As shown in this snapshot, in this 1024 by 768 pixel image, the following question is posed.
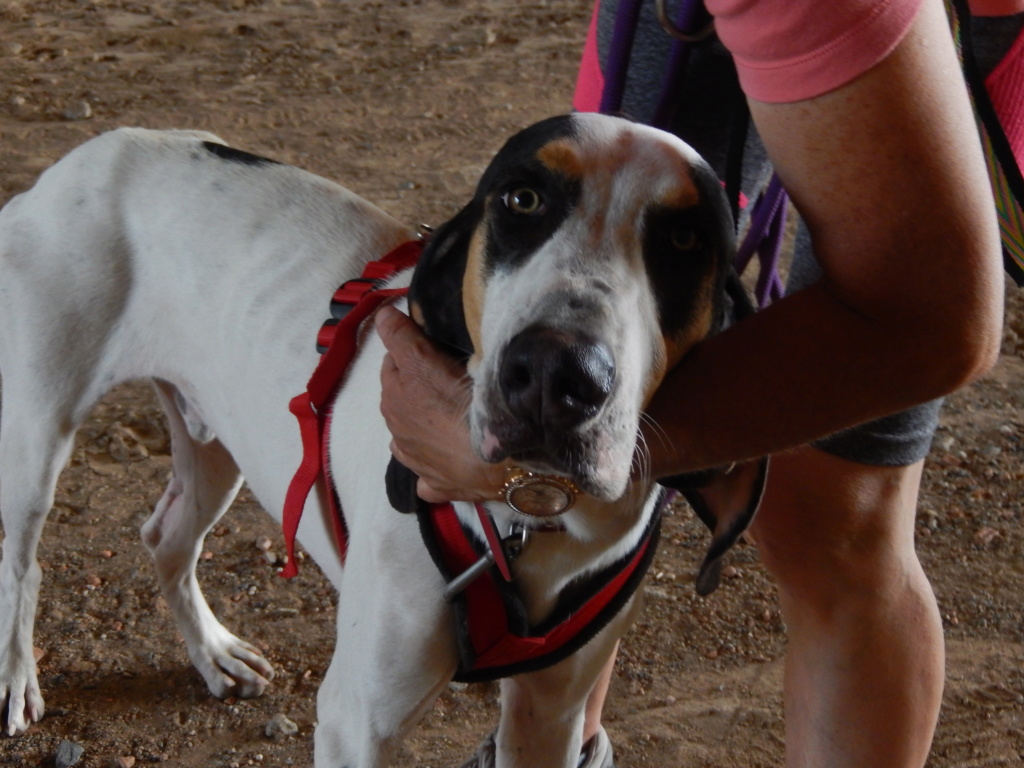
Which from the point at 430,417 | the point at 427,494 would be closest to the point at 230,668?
the point at 427,494

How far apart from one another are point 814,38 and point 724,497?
0.62 m

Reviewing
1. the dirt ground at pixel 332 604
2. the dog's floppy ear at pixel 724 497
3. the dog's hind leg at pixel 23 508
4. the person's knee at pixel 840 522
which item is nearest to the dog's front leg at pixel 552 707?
the dog's floppy ear at pixel 724 497

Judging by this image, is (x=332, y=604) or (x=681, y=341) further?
(x=332, y=604)

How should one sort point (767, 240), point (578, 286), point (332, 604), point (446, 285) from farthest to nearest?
point (332, 604) < point (767, 240) < point (446, 285) < point (578, 286)

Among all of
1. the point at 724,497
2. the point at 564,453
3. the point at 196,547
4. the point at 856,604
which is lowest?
the point at 196,547

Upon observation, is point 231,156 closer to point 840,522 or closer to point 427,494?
point 427,494

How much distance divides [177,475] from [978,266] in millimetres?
1849

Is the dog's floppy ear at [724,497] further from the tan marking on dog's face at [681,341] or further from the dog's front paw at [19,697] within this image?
the dog's front paw at [19,697]

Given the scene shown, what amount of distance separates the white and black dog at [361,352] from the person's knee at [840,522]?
1.13 ft

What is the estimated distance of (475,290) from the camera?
1321mm

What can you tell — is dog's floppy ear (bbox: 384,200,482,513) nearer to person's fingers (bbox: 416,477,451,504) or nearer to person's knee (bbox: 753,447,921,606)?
person's fingers (bbox: 416,477,451,504)

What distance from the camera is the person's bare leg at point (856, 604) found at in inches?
70.1

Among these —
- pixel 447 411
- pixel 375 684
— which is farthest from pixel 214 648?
pixel 447 411

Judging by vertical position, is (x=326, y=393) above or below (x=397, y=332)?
below
